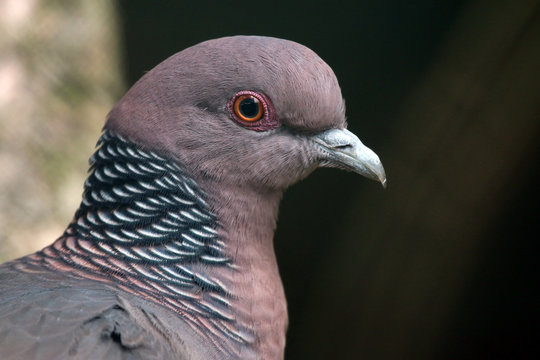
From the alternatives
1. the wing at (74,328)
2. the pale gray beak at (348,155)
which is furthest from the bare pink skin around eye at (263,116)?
the wing at (74,328)

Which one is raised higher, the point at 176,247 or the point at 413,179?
the point at 413,179

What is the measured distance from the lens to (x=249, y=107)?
2.93 metres

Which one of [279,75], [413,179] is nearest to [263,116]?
[279,75]

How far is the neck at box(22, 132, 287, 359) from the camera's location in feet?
8.96

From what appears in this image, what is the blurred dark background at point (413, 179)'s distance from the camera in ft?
15.5

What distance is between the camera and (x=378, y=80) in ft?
16.8

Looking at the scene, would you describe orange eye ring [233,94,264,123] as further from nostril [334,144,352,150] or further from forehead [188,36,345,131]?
nostril [334,144,352,150]

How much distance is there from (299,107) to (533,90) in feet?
7.30

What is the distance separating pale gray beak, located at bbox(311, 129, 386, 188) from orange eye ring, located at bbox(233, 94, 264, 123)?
26 centimetres

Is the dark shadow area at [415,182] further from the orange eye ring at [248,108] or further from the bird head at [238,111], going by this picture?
the orange eye ring at [248,108]

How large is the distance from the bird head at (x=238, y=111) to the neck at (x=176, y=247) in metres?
0.08

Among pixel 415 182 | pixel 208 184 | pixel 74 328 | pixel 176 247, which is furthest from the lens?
pixel 415 182

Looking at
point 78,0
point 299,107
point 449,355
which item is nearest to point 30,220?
point 78,0

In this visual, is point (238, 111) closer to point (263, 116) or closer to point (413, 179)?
point (263, 116)
